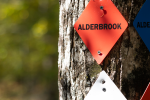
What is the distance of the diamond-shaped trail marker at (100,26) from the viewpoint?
0.78m

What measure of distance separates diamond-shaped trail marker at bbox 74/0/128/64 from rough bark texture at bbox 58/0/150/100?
3cm

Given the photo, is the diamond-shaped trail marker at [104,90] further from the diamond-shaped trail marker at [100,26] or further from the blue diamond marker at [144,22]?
the blue diamond marker at [144,22]

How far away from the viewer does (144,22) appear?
79 cm

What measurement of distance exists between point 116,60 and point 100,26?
0.21 m

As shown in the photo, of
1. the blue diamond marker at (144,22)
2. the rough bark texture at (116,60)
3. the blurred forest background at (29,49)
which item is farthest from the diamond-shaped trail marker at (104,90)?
the blurred forest background at (29,49)

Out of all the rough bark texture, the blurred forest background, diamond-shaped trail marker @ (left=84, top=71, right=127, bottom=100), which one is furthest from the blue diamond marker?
the blurred forest background

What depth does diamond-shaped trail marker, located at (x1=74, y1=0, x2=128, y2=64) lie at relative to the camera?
78cm

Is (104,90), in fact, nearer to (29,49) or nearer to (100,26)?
(100,26)

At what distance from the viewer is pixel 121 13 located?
79 cm

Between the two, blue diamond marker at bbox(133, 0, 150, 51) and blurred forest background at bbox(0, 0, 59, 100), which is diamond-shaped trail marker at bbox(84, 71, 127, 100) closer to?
blue diamond marker at bbox(133, 0, 150, 51)

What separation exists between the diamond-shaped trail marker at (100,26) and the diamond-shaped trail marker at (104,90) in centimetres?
10

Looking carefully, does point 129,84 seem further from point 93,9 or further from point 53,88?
point 53,88

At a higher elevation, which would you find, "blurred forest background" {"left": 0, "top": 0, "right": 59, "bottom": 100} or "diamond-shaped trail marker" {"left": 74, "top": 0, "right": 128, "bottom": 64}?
"diamond-shaped trail marker" {"left": 74, "top": 0, "right": 128, "bottom": 64}

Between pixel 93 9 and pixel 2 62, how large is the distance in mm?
6146
